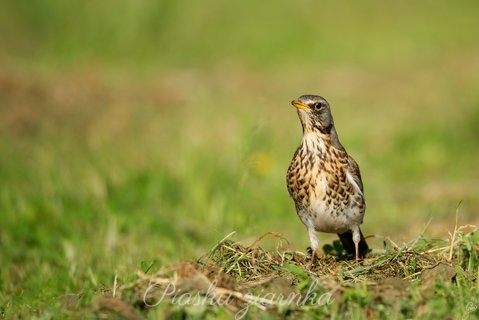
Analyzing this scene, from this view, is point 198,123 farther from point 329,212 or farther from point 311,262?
point 311,262

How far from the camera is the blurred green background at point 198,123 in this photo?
867 cm

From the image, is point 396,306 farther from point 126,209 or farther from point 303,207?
point 126,209

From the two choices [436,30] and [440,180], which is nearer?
[440,180]

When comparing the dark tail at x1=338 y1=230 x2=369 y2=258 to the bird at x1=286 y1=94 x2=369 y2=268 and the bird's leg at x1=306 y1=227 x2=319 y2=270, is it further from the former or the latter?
the bird's leg at x1=306 y1=227 x2=319 y2=270

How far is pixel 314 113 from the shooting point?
20.9 ft

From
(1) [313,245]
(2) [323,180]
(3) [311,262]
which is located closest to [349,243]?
(1) [313,245]

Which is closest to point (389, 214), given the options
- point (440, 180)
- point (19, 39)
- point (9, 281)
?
point (440, 180)

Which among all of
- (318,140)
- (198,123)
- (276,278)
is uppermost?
(318,140)

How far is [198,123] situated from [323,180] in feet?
25.1

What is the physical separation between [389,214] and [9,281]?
15.6 feet

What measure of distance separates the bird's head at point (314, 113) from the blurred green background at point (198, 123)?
0.84 metres

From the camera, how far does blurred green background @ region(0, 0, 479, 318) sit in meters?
8.67

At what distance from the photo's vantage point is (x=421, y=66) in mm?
19016

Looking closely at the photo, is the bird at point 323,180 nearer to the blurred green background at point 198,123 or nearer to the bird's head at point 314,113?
the bird's head at point 314,113
